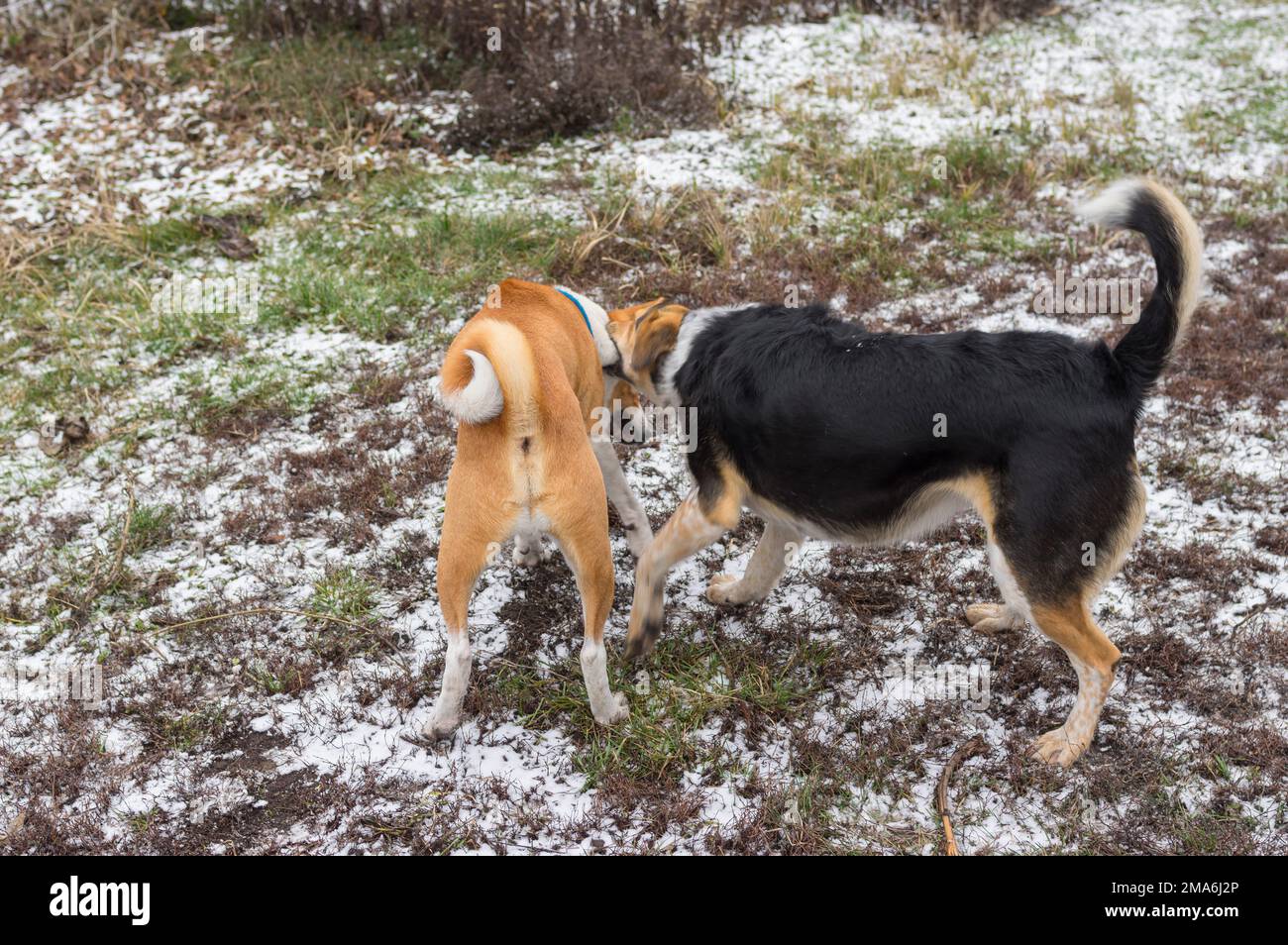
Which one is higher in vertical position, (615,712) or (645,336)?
(645,336)

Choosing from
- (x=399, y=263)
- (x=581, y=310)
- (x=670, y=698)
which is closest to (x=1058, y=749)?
(x=670, y=698)

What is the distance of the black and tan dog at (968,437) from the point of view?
9.33 ft

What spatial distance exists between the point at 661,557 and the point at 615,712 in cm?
57

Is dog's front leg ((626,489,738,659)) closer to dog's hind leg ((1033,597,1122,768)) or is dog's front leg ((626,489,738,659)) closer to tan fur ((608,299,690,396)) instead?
tan fur ((608,299,690,396))

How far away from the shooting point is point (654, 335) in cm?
354

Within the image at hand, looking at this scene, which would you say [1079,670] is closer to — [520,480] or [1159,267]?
[1159,267]

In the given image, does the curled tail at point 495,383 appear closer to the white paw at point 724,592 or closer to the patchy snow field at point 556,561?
the patchy snow field at point 556,561

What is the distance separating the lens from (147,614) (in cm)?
392

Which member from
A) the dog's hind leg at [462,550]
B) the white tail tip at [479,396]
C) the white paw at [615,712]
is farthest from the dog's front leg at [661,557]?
the white tail tip at [479,396]

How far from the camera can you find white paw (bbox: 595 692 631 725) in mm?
3302

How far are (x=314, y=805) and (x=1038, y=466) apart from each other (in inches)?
99.0

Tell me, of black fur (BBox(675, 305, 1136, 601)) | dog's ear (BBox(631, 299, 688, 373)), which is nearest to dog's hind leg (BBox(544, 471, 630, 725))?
black fur (BBox(675, 305, 1136, 601))

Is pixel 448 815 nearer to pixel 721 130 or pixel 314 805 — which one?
pixel 314 805
